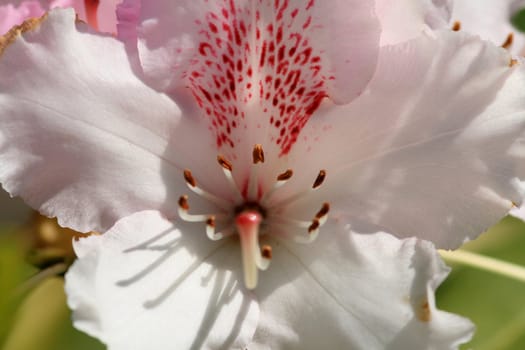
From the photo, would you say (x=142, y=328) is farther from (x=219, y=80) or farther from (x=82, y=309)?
(x=219, y=80)

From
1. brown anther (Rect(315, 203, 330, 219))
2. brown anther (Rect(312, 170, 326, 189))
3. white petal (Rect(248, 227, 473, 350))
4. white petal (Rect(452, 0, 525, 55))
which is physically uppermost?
white petal (Rect(452, 0, 525, 55))

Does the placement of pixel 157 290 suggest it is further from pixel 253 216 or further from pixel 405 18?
pixel 405 18

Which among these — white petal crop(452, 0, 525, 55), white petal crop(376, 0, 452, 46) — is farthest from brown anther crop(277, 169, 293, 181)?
white petal crop(452, 0, 525, 55)

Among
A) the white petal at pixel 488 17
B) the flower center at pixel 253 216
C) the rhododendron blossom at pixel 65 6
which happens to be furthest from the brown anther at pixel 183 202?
the white petal at pixel 488 17

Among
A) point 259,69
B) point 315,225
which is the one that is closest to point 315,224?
point 315,225

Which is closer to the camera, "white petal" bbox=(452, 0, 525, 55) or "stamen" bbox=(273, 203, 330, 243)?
"stamen" bbox=(273, 203, 330, 243)

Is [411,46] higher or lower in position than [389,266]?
higher

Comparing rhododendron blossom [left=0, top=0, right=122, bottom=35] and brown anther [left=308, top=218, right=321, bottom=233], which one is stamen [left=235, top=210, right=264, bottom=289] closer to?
brown anther [left=308, top=218, right=321, bottom=233]

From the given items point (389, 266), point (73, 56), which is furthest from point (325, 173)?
point (73, 56)
